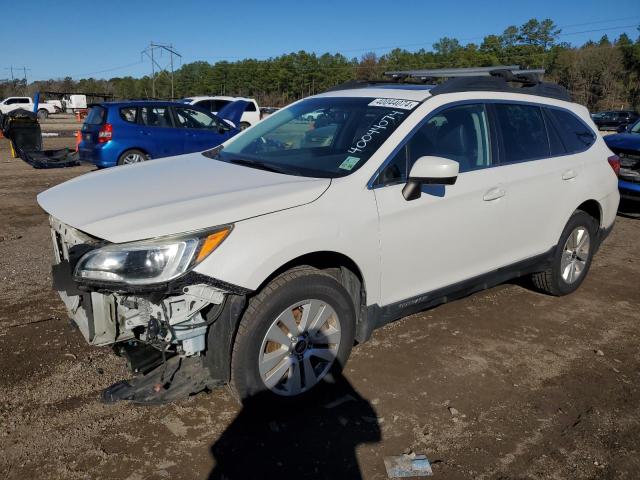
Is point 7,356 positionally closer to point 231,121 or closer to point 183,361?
point 183,361

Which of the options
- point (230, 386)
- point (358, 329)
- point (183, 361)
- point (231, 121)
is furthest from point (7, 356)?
point (231, 121)

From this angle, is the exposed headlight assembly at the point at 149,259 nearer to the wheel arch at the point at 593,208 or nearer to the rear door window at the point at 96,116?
the wheel arch at the point at 593,208

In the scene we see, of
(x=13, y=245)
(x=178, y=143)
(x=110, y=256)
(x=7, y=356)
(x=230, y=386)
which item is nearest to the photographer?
(x=110, y=256)

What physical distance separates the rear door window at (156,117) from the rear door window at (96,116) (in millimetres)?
771

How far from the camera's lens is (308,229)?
2.96m

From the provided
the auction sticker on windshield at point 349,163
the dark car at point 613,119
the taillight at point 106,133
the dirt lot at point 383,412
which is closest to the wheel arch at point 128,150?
the taillight at point 106,133

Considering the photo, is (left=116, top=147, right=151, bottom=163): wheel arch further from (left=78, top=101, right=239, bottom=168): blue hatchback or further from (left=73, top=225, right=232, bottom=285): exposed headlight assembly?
(left=73, top=225, right=232, bottom=285): exposed headlight assembly

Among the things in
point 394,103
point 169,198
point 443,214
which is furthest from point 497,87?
Result: point 169,198

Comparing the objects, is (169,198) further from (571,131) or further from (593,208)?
(593,208)

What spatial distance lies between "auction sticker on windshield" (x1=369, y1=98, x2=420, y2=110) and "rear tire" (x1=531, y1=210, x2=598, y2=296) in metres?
2.05

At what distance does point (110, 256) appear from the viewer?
8.71 ft

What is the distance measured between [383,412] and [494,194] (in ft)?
5.79

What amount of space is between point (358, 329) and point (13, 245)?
15.8 feet

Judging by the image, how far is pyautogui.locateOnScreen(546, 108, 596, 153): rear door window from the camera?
476cm
